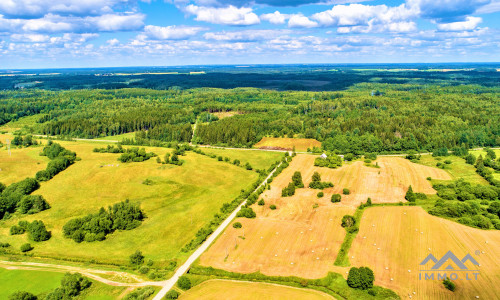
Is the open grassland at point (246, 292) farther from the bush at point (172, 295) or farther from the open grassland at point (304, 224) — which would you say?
the open grassland at point (304, 224)

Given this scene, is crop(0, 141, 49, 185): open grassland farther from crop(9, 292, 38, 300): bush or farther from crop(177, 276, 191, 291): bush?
crop(177, 276, 191, 291): bush

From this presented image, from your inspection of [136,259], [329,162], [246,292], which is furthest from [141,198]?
[329,162]

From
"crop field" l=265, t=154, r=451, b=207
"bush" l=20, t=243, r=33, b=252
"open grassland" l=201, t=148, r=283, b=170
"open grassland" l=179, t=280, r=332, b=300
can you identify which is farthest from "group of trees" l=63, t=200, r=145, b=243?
"open grassland" l=201, t=148, r=283, b=170

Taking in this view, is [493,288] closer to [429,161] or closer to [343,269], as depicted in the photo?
[343,269]

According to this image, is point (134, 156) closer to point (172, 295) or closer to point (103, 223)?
point (103, 223)

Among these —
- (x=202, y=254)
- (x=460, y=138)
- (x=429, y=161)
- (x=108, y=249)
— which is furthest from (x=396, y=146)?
(x=108, y=249)

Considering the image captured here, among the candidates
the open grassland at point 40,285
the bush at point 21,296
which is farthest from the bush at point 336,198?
the bush at point 21,296
